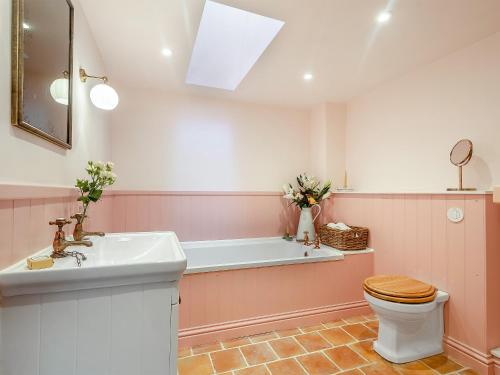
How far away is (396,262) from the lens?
85.4 inches

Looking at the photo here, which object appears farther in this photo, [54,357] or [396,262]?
[396,262]

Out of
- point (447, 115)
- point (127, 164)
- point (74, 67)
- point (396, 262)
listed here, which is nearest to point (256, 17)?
point (74, 67)

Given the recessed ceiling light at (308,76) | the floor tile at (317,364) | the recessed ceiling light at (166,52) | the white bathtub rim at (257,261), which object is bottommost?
the floor tile at (317,364)

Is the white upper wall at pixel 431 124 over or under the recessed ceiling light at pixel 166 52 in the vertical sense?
under

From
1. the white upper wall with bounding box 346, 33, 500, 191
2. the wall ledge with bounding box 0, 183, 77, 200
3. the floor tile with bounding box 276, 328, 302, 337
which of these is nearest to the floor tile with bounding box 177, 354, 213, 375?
the floor tile with bounding box 276, 328, 302, 337

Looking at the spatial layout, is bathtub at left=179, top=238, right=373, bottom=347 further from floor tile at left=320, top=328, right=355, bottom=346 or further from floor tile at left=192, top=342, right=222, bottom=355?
floor tile at left=320, top=328, right=355, bottom=346

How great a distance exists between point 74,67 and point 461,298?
113 inches

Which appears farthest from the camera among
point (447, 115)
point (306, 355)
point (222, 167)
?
point (222, 167)

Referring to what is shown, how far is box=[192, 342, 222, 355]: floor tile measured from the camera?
5.83ft

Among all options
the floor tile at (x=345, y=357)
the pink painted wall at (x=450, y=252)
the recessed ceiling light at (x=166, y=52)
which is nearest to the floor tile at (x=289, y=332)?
the floor tile at (x=345, y=357)

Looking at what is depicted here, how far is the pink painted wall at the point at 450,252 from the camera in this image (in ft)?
5.16

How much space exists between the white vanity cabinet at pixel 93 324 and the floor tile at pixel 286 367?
940mm

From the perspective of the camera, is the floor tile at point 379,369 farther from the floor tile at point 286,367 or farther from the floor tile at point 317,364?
the floor tile at point 286,367

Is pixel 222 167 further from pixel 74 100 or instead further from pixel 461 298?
pixel 461 298
